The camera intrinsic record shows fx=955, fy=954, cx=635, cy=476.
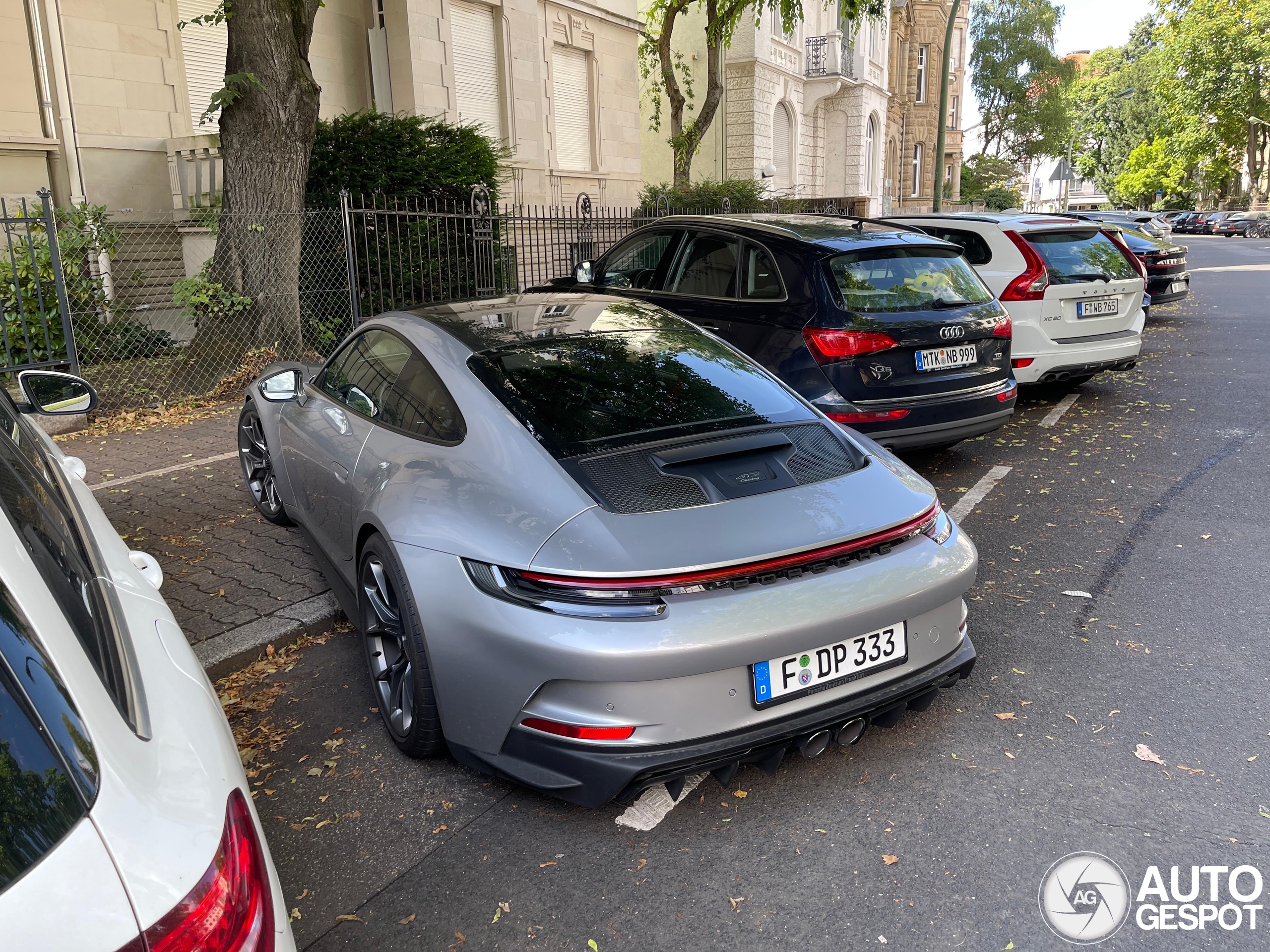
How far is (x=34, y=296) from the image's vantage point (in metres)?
8.45

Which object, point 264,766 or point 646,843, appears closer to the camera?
point 646,843

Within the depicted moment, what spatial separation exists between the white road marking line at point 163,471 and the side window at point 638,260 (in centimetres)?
323

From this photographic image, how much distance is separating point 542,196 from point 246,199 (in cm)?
1071

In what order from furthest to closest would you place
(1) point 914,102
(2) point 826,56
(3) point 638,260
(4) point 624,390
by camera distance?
(1) point 914,102 → (2) point 826,56 → (3) point 638,260 → (4) point 624,390

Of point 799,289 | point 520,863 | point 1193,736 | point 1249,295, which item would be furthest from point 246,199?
point 1249,295

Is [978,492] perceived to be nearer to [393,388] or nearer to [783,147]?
[393,388]

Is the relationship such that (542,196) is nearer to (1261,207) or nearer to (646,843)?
(646,843)

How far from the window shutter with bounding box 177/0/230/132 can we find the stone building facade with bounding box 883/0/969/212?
33.6 m

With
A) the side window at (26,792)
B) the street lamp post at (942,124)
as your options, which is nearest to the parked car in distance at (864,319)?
the side window at (26,792)

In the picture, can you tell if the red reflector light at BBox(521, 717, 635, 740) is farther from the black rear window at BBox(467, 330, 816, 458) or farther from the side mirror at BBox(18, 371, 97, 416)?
the side mirror at BBox(18, 371, 97, 416)

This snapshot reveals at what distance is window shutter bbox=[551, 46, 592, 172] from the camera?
20375mm

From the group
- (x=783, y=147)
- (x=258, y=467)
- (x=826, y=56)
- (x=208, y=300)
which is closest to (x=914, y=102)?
(x=826, y=56)

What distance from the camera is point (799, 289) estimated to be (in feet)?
19.3

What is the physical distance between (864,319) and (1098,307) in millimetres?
3773
